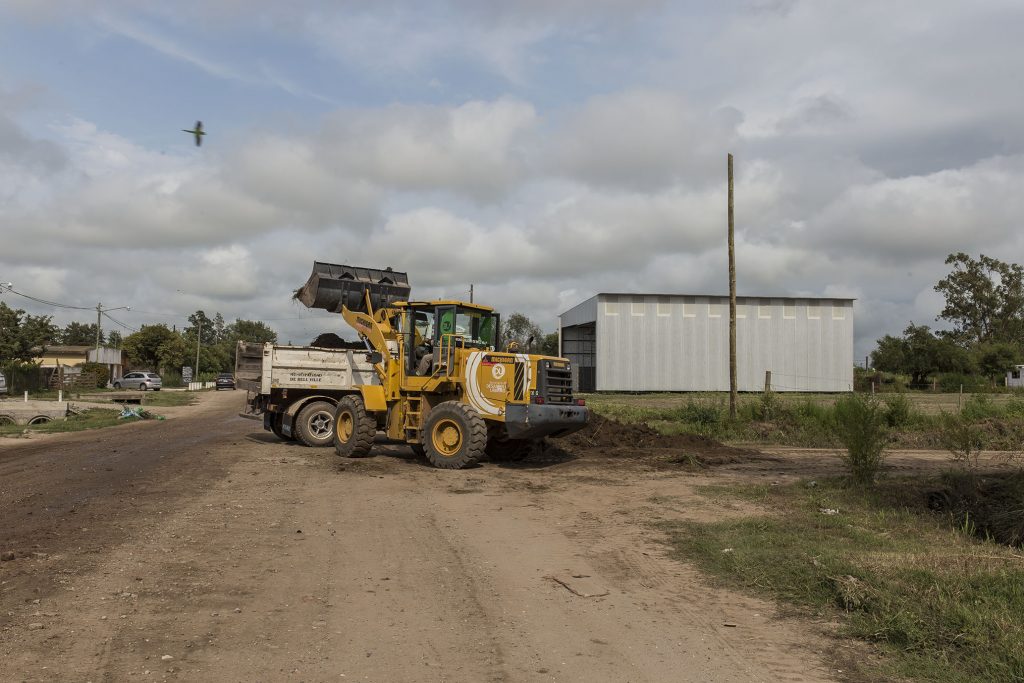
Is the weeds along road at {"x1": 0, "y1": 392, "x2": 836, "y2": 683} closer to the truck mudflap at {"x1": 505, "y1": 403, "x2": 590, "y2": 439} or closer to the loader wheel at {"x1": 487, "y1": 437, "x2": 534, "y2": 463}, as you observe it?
the truck mudflap at {"x1": 505, "y1": 403, "x2": 590, "y2": 439}

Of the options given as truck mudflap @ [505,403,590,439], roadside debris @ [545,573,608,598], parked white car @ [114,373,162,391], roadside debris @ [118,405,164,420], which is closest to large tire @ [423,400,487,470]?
truck mudflap @ [505,403,590,439]

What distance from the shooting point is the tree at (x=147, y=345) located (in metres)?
85.6

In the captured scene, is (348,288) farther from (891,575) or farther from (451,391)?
(891,575)

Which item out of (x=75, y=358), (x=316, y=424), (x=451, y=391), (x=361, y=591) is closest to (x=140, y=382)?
(x=75, y=358)

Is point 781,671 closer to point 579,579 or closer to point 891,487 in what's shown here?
point 579,579

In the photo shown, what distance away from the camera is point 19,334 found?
5756 cm

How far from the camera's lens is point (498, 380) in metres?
14.5

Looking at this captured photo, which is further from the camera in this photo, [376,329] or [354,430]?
[376,329]

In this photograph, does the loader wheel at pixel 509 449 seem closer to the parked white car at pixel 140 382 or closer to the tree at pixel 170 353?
the parked white car at pixel 140 382

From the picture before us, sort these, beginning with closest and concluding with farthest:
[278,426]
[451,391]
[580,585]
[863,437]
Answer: [580,585] → [863,437] → [451,391] → [278,426]

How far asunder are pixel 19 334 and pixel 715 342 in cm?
5012

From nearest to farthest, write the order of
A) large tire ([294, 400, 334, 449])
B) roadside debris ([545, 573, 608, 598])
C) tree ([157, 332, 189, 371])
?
roadside debris ([545, 573, 608, 598])
large tire ([294, 400, 334, 449])
tree ([157, 332, 189, 371])

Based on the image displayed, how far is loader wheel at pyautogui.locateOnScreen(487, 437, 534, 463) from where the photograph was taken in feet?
52.2

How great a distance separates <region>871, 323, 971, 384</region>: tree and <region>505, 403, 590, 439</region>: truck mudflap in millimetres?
64193
